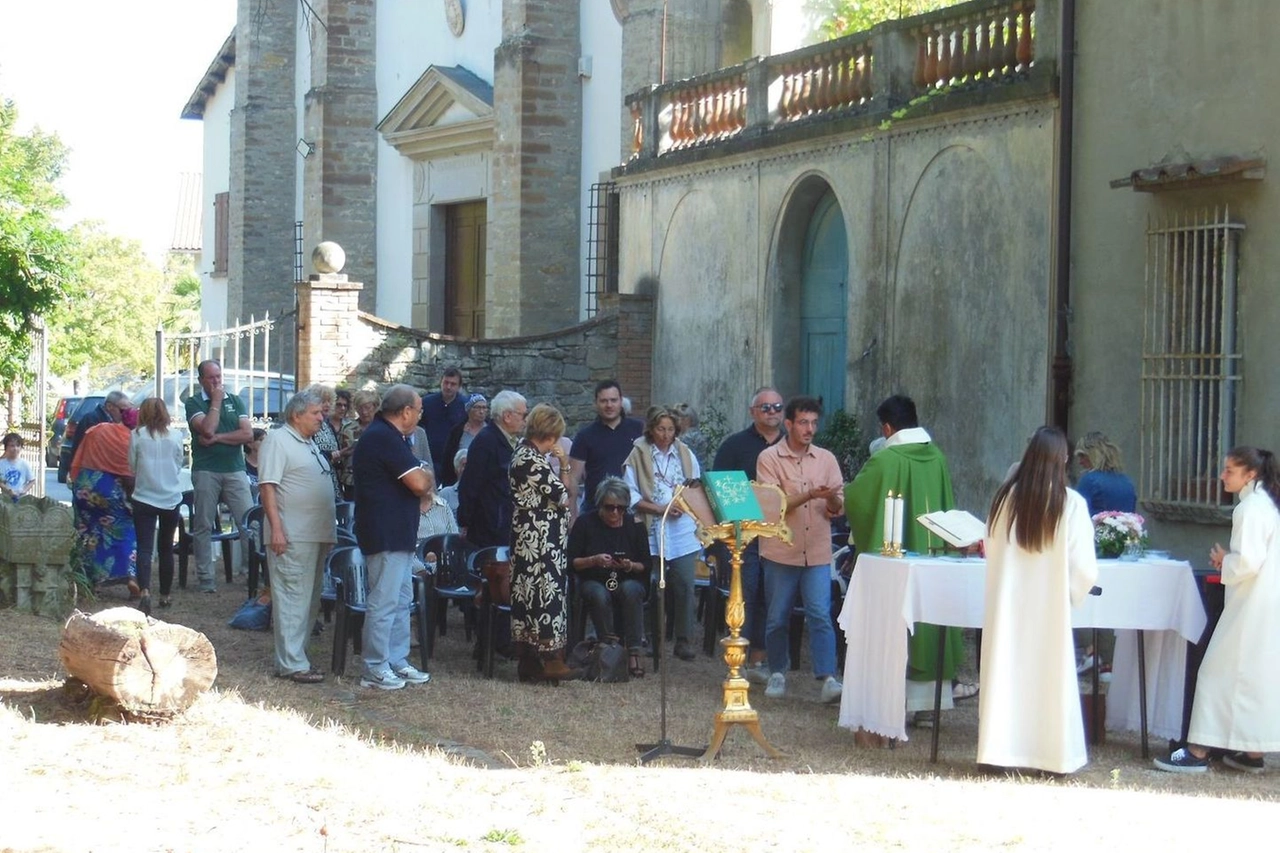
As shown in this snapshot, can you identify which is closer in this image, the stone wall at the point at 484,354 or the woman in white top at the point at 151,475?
the woman in white top at the point at 151,475

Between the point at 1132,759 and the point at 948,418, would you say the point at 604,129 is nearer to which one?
the point at 948,418

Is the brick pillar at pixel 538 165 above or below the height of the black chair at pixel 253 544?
above

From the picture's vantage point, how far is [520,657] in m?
11.3

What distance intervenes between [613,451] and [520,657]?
2.02 metres

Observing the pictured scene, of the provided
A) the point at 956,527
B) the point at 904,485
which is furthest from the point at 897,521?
the point at 904,485

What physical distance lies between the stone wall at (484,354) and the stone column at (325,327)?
0.01 metres

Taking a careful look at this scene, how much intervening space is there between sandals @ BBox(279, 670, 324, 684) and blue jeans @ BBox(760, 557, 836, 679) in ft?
8.90

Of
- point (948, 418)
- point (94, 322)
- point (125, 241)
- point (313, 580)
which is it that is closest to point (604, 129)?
point (948, 418)

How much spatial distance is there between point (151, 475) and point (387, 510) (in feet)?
12.9

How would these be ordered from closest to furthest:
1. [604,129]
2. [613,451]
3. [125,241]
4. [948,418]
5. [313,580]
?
[313,580], [613,451], [948,418], [604,129], [125,241]

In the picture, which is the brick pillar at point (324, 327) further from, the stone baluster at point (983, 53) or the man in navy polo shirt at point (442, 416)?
the stone baluster at point (983, 53)

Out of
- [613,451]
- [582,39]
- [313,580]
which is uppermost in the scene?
[582,39]

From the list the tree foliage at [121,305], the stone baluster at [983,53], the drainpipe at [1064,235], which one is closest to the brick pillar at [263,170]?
the tree foliage at [121,305]

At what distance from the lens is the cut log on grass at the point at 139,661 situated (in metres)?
9.24
